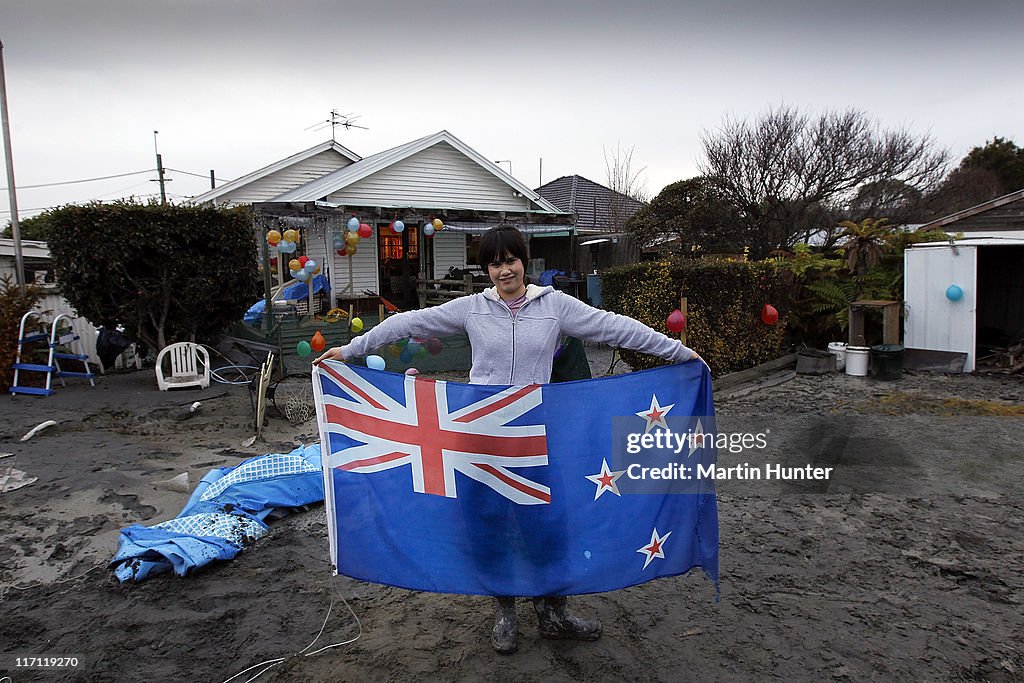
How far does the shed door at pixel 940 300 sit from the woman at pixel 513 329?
347 inches

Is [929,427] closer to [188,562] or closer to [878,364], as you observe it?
[878,364]

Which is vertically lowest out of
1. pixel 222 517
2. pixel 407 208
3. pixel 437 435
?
pixel 222 517

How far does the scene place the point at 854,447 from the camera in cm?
622

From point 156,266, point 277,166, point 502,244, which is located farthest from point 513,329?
point 277,166

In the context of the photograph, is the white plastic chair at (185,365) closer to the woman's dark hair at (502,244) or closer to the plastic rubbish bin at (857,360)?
the woman's dark hair at (502,244)

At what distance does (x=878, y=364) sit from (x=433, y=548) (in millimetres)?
8685

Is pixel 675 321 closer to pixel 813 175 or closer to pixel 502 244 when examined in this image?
pixel 502 244

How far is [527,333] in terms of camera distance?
2887 mm

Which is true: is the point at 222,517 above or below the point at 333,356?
below

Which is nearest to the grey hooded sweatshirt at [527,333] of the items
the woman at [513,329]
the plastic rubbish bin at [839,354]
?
the woman at [513,329]

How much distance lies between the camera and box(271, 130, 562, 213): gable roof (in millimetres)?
14488

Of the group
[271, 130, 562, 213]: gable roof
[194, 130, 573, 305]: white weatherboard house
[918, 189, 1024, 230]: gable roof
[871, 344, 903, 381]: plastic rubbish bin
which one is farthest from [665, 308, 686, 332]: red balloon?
[271, 130, 562, 213]: gable roof

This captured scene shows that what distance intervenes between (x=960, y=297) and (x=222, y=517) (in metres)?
10.1

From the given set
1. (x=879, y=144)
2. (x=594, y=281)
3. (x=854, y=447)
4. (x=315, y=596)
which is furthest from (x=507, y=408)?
(x=879, y=144)
